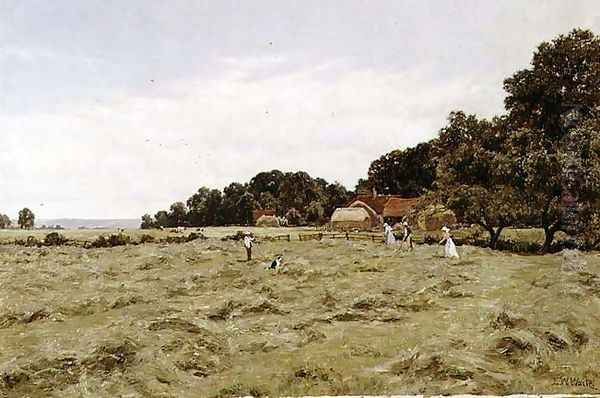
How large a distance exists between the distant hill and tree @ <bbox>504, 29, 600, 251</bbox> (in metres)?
7.75

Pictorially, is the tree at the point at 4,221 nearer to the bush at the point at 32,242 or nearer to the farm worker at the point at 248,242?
the bush at the point at 32,242

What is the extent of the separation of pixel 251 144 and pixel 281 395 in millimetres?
4869

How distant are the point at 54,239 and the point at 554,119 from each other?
11215mm

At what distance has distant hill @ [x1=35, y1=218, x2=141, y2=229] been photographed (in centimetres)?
1098

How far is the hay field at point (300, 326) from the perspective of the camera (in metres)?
7.33

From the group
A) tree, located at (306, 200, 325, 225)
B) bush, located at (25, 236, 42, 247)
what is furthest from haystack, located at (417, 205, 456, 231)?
bush, located at (25, 236, 42, 247)

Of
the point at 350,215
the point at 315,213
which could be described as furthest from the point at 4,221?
the point at 350,215

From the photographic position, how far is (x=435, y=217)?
547 inches

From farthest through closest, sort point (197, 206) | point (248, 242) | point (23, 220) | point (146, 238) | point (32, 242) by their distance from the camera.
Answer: point (248, 242)
point (146, 238)
point (32, 242)
point (197, 206)
point (23, 220)

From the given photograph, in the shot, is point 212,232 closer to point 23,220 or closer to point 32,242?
point 32,242

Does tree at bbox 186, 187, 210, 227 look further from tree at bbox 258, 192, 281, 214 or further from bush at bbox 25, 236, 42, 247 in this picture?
bush at bbox 25, 236, 42, 247

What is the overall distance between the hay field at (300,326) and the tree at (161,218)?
1.24 meters
